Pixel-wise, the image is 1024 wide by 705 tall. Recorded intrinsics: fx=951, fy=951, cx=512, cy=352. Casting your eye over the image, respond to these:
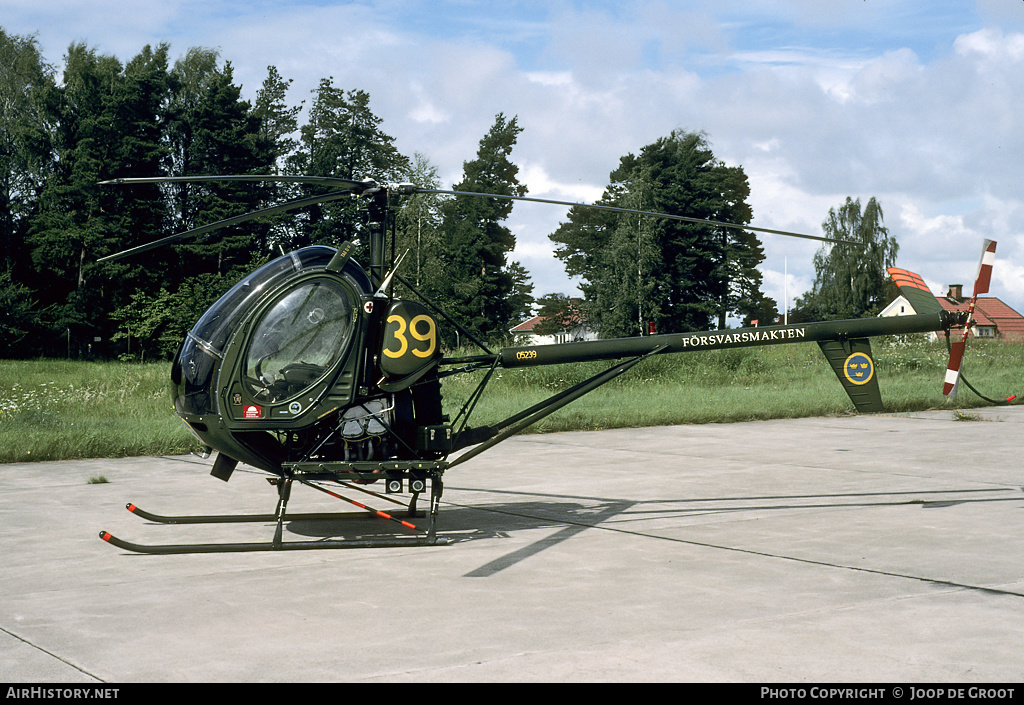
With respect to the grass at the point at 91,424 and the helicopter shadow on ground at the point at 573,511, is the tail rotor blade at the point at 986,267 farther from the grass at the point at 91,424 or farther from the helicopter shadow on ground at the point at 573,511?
the grass at the point at 91,424

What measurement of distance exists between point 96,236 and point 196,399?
4644 cm

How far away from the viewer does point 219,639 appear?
4621mm

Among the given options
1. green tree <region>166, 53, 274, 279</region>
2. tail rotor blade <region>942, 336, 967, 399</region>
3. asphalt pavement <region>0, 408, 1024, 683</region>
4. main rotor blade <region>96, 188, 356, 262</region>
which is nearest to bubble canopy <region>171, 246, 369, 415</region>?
main rotor blade <region>96, 188, 356, 262</region>

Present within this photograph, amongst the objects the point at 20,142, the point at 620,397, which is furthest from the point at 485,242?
the point at 620,397

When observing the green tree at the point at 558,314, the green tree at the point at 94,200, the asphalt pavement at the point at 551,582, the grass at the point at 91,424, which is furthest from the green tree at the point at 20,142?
the asphalt pavement at the point at 551,582

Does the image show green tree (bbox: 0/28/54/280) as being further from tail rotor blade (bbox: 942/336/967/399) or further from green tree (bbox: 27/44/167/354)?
tail rotor blade (bbox: 942/336/967/399)

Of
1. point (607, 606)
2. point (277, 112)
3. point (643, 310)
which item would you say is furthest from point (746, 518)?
point (277, 112)

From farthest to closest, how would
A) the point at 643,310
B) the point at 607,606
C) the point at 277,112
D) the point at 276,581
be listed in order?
1. the point at 277,112
2. the point at 643,310
3. the point at 276,581
4. the point at 607,606

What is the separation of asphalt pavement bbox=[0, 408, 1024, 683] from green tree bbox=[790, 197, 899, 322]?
63.5 meters

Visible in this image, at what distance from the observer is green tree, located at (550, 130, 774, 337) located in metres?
52.6

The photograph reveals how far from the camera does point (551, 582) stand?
230 inches

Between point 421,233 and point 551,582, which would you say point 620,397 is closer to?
point 551,582

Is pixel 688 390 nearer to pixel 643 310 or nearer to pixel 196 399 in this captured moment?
pixel 196 399

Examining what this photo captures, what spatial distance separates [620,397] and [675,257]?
1419 inches
